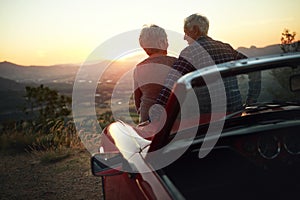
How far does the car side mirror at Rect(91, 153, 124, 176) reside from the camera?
2.20 meters

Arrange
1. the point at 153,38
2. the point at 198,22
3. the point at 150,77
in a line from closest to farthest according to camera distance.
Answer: the point at 198,22, the point at 150,77, the point at 153,38

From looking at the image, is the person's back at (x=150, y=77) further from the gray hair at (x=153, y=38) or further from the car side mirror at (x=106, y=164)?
the car side mirror at (x=106, y=164)

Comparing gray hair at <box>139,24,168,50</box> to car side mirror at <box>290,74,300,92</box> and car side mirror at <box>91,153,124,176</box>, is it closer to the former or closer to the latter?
car side mirror at <box>290,74,300,92</box>

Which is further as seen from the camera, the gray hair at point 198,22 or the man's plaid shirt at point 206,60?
the gray hair at point 198,22

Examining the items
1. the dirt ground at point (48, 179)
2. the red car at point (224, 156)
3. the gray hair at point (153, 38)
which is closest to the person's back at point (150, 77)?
the gray hair at point (153, 38)

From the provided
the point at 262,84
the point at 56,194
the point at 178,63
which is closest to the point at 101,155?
the point at 178,63

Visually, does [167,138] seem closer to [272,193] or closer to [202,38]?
[272,193]

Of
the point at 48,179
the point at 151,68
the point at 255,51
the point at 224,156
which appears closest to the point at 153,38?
the point at 151,68

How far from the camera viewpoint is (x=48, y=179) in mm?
6145

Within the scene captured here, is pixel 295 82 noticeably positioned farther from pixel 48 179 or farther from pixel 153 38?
pixel 48 179

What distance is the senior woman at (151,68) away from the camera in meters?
3.89

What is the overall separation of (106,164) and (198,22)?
2.14m

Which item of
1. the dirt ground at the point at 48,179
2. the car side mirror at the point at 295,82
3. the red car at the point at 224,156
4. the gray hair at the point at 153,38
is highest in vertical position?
the gray hair at the point at 153,38

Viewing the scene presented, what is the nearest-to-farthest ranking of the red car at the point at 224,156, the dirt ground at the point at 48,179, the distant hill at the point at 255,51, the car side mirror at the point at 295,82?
the red car at the point at 224,156 < the car side mirror at the point at 295,82 < the distant hill at the point at 255,51 < the dirt ground at the point at 48,179
